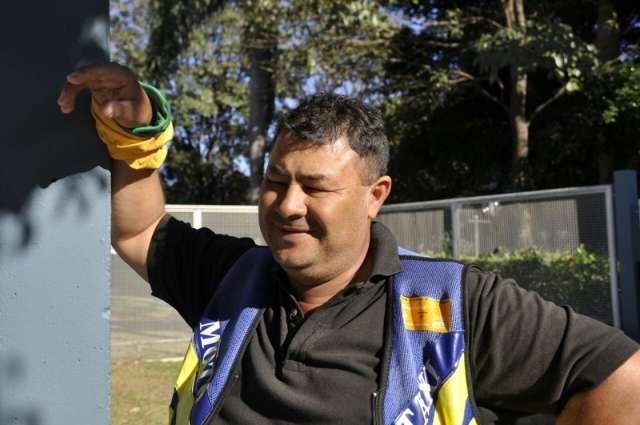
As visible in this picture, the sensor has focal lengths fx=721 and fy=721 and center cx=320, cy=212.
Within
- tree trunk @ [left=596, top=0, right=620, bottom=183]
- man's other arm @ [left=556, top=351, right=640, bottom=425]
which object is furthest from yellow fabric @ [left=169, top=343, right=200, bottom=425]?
tree trunk @ [left=596, top=0, right=620, bottom=183]

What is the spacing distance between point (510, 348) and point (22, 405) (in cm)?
108

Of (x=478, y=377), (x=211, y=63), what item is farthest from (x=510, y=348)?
(x=211, y=63)

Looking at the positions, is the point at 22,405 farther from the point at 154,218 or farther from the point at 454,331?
the point at 454,331

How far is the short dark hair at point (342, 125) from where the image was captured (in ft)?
6.31

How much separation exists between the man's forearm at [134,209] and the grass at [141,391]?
4034mm

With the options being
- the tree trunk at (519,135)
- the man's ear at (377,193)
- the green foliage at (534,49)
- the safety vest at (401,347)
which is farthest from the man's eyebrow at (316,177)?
the tree trunk at (519,135)

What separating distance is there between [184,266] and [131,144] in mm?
589

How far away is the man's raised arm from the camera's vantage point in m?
1.54

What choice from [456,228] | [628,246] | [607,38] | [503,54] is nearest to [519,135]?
[607,38]

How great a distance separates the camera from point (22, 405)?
1.46 m

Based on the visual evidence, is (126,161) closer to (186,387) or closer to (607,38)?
(186,387)

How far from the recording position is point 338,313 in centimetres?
191

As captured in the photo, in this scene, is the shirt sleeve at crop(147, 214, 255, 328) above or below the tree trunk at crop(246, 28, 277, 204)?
below

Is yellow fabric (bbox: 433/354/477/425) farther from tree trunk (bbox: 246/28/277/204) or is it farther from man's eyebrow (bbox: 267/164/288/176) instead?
tree trunk (bbox: 246/28/277/204)
